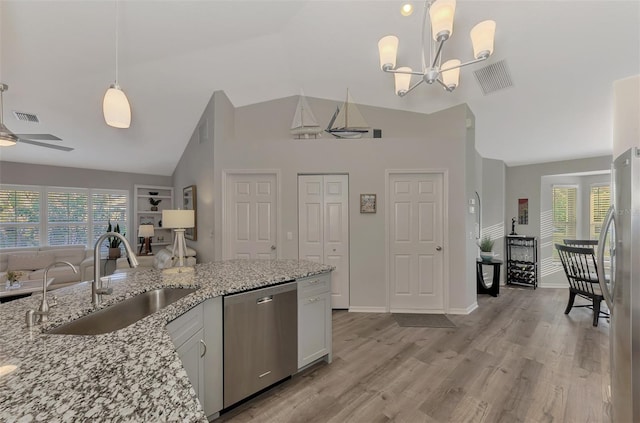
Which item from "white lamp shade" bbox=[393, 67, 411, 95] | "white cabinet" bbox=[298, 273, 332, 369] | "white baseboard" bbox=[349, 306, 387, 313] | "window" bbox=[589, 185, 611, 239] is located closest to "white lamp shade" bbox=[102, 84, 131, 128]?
"white cabinet" bbox=[298, 273, 332, 369]

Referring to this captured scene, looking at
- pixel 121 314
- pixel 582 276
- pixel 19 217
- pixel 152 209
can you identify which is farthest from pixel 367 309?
pixel 19 217

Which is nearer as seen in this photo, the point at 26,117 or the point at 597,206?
the point at 26,117

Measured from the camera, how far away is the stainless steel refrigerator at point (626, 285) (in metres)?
1.21

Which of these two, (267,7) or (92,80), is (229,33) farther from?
(92,80)

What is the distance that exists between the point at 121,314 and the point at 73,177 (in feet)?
17.4

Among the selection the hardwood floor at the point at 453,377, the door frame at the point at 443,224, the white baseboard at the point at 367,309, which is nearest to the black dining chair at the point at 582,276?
the hardwood floor at the point at 453,377

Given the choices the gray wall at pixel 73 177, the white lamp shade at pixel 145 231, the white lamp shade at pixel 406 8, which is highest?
the white lamp shade at pixel 406 8

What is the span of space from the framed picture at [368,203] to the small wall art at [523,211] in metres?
3.74

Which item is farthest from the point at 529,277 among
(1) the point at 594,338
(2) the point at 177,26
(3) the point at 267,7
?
(2) the point at 177,26

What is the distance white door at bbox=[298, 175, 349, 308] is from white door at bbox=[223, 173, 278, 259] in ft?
1.46

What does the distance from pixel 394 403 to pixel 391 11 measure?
137 inches

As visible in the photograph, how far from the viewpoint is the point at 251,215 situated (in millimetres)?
4051

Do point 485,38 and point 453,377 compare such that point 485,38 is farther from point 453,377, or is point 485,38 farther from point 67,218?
point 67,218

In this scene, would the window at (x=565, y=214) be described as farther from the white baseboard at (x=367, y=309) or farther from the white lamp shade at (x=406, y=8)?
the white lamp shade at (x=406, y=8)
